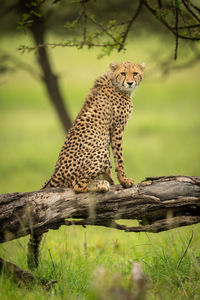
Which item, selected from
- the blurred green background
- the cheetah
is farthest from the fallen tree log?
the blurred green background

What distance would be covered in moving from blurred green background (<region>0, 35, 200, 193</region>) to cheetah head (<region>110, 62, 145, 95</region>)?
1232 millimetres

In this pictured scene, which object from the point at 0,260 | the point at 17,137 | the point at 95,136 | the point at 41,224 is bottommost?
the point at 0,260

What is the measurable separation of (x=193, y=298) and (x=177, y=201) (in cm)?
81

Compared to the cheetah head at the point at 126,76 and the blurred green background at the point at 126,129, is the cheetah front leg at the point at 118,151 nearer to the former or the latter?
the cheetah head at the point at 126,76

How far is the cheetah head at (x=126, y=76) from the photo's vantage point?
410 centimetres

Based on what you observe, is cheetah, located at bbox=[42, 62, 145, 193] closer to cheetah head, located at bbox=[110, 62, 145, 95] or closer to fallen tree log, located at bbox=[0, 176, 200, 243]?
cheetah head, located at bbox=[110, 62, 145, 95]

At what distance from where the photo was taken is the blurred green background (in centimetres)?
1016

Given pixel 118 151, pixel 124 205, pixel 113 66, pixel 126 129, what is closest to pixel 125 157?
pixel 126 129

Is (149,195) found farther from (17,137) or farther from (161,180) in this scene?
(17,137)

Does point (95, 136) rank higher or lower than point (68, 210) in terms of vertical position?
higher

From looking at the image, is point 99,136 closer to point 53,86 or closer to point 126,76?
point 126,76

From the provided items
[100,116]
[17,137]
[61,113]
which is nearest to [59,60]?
[17,137]

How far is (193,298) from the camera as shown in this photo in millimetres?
3055

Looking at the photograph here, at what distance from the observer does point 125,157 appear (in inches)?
468
